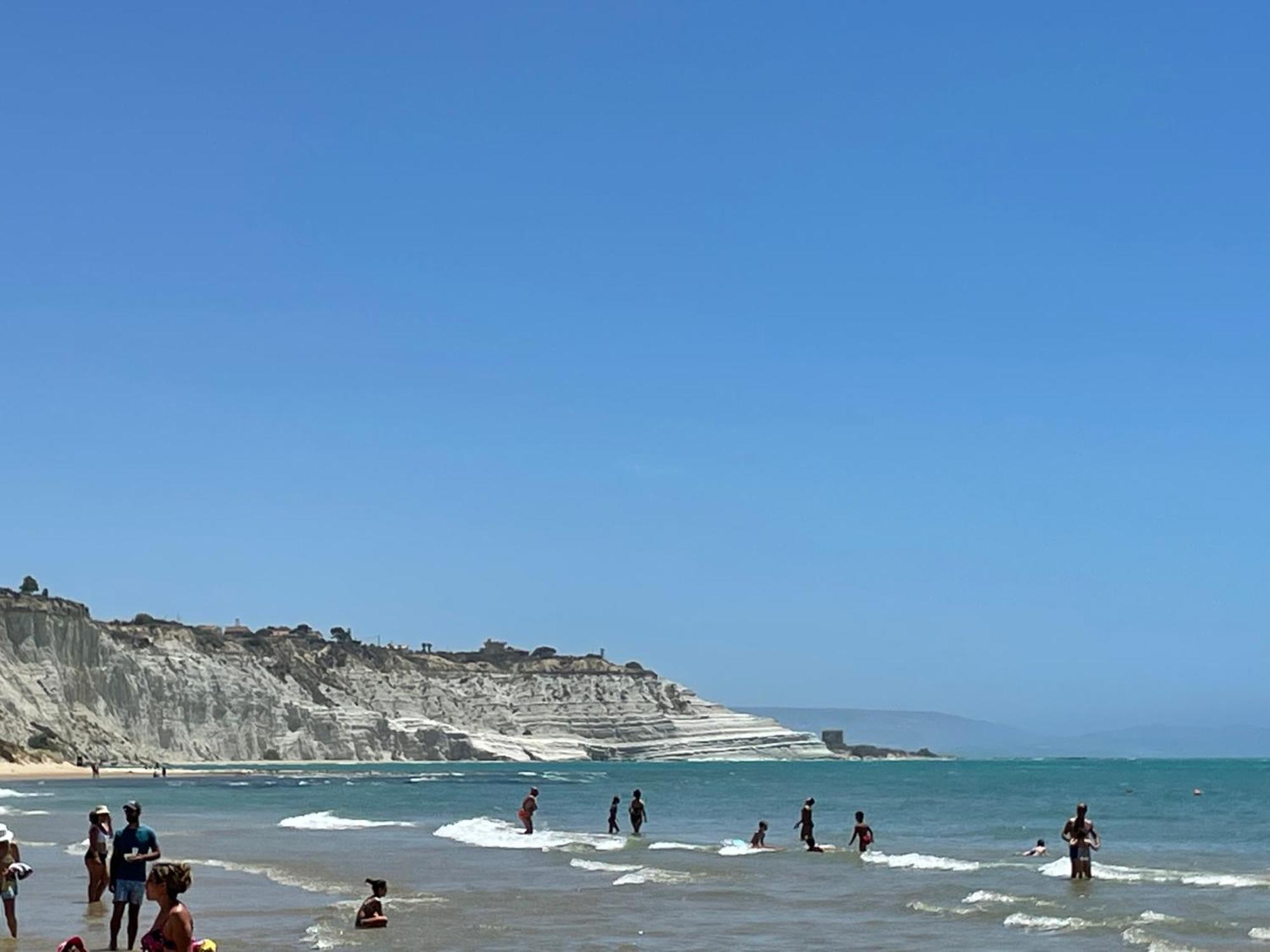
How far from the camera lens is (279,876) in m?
27.9

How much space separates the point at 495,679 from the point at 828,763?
125 feet

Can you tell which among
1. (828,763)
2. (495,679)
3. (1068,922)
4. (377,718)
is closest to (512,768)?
(377,718)

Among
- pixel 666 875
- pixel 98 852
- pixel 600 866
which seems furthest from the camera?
pixel 600 866

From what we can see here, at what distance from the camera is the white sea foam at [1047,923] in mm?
21391

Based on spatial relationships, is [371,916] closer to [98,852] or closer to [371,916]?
[371,916]

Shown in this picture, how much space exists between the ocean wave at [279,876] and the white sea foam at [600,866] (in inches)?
226

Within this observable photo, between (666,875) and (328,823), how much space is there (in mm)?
20410

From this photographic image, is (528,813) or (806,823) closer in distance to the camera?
(806,823)

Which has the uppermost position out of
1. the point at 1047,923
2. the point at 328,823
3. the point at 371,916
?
the point at 371,916

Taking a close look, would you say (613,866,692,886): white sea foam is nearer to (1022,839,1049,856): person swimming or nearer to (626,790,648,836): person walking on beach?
(1022,839,1049,856): person swimming

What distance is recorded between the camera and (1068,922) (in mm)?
21922

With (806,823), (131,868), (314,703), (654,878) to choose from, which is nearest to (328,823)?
(806,823)

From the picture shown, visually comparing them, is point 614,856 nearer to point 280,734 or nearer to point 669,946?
point 669,946

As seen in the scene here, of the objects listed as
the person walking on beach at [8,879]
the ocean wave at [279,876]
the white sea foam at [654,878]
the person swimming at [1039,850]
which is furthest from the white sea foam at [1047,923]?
the person walking on beach at [8,879]
